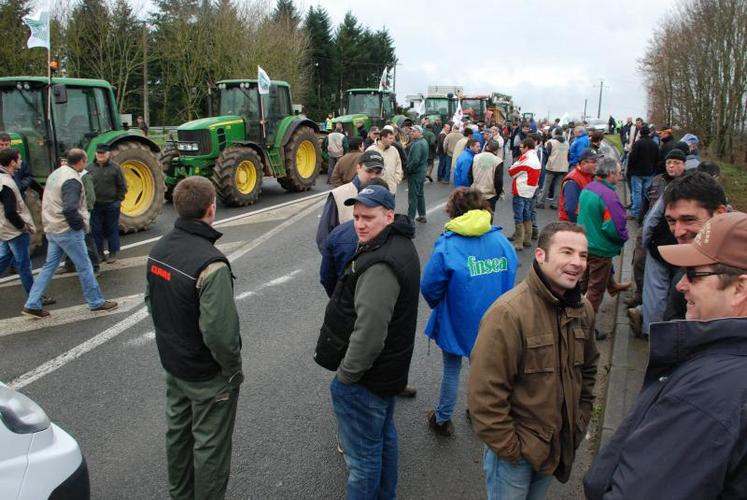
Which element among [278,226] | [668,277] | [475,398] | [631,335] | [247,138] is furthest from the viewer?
[247,138]

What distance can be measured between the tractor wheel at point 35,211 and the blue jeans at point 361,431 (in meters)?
7.23

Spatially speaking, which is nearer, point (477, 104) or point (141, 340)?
point (141, 340)

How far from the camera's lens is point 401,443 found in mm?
3854

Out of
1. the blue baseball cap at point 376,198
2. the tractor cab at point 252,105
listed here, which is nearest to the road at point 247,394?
the blue baseball cap at point 376,198

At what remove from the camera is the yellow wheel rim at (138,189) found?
1001 cm

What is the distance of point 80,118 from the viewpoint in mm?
9469

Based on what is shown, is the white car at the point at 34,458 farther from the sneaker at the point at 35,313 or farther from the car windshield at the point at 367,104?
the car windshield at the point at 367,104

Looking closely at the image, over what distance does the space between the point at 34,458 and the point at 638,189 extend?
11226 mm

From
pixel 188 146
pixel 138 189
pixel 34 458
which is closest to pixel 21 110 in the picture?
pixel 138 189

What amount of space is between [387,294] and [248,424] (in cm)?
201

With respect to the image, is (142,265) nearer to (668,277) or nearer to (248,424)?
(248,424)

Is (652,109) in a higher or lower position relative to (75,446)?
higher

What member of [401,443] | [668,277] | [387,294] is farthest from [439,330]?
[668,277]

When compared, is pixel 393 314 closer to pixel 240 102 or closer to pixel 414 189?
pixel 414 189
